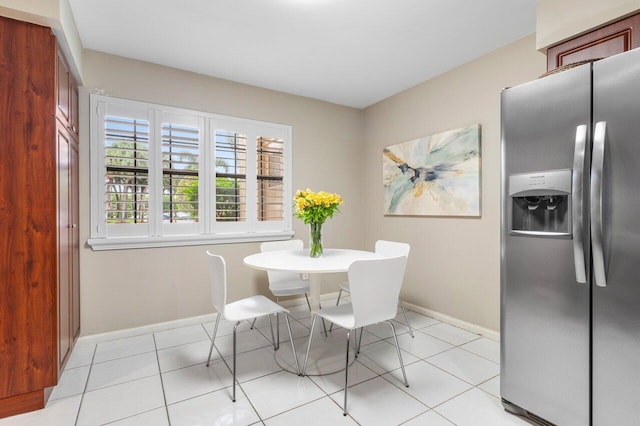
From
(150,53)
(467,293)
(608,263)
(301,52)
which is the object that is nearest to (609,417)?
(608,263)

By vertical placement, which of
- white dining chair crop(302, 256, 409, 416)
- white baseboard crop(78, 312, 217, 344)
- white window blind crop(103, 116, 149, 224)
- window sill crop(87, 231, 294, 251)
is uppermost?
white window blind crop(103, 116, 149, 224)

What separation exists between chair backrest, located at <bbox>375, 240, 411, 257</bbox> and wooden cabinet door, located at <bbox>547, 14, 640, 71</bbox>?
5.44 ft

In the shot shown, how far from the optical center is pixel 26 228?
182 cm

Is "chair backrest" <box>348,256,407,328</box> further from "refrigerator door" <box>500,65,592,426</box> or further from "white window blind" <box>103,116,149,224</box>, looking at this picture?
"white window blind" <box>103,116,149,224</box>

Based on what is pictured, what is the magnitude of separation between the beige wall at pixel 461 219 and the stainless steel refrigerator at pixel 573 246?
3.70 feet

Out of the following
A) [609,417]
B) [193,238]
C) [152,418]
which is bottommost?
[152,418]

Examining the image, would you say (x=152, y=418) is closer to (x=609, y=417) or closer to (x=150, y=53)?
(x=609, y=417)

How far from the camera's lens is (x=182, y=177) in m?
3.09

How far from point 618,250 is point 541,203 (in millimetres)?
375

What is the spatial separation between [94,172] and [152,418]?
204cm

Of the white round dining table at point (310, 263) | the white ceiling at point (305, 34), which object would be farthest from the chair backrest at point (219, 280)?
the white ceiling at point (305, 34)

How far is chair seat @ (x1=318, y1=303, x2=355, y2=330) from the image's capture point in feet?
6.26

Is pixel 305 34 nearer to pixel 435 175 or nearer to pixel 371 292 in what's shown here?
pixel 435 175

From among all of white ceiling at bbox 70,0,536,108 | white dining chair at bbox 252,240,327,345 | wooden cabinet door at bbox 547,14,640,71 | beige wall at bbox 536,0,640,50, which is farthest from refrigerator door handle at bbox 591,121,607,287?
white dining chair at bbox 252,240,327,345
